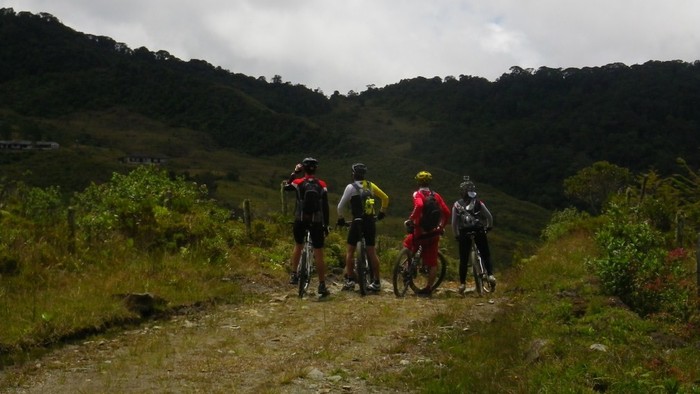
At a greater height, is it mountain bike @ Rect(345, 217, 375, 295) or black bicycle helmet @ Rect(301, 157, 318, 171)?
black bicycle helmet @ Rect(301, 157, 318, 171)

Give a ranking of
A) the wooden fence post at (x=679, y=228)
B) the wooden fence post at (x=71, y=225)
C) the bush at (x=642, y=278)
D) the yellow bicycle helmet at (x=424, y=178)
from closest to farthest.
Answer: the bush at (x=642, y=278), the wooden fence post at (x=71, y=225), the yellow bicycle helmet at (x=424, y=178), the wooden fence post at (x=679, y=228)

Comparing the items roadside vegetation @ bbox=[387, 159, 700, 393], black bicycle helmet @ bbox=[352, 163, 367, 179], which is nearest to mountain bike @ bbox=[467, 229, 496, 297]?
roadside vegetation @ bbox=[387, 159, 700, 393]

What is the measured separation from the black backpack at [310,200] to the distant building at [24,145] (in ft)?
378

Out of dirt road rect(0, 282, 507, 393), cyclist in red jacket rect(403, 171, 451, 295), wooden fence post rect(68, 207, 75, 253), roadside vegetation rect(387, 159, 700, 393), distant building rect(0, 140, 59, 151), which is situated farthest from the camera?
distant building rect(0, 140, 59, 151)

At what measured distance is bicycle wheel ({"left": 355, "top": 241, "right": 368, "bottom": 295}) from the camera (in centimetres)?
1112

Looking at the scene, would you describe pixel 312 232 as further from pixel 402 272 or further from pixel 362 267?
pixel 402 272

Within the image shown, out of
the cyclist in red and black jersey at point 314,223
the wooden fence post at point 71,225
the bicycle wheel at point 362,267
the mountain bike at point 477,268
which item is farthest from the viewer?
the mountain bike at point 477,268

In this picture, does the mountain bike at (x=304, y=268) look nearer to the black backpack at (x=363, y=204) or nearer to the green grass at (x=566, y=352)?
the black backpack at (x=363, y=204)

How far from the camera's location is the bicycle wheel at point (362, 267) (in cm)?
1112

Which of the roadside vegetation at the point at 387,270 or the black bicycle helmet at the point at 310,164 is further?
the black bicycle helmet at the point at 310,164

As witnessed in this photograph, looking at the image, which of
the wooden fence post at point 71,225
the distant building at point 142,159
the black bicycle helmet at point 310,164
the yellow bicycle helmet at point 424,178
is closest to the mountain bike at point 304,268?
the black bicycle helmet at point 310,164

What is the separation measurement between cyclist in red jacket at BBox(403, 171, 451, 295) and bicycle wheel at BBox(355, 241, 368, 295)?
77cm

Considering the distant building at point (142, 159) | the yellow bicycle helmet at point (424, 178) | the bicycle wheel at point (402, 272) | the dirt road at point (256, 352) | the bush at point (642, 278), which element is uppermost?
the distant building at point (142, 159)

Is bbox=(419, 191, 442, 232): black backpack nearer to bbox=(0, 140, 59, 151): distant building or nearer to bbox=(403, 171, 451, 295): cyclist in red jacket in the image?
bbox=(403, 171, 451, 295): cyclist in red jacket
